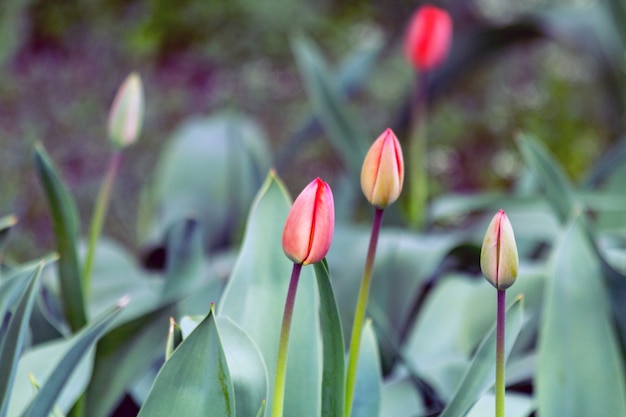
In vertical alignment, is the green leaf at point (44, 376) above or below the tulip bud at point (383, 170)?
below

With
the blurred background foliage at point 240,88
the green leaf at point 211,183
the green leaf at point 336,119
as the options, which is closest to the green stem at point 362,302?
the green leaf at point 336,119

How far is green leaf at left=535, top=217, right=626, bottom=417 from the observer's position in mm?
513

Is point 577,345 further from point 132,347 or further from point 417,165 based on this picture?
point 417,165

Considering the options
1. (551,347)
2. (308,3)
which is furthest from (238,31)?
(551,347)

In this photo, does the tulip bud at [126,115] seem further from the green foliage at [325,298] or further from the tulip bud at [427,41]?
the tulip bud at [427,41]

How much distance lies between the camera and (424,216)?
1.14 metres

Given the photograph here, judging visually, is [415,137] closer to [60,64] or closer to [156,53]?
[60,64]

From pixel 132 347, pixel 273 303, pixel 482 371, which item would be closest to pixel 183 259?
pixel 132 347

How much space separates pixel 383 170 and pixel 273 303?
0.14 m

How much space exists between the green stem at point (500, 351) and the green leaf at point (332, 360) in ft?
0.27

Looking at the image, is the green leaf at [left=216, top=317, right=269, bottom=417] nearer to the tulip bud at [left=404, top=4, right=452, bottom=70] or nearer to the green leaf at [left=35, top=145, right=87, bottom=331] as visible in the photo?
the green leaf at [left=35, top=145, right=87, bottom=331]

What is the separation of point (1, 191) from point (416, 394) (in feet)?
5.99

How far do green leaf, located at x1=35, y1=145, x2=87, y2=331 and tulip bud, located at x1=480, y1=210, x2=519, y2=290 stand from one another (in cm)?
33

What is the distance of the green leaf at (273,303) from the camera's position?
18.4 inches
